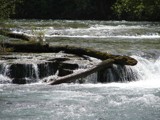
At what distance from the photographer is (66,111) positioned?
15.5 metres

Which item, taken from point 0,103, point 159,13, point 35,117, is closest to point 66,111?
point 35,117

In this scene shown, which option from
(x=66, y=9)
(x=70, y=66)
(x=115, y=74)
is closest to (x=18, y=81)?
(x=70, y=66)

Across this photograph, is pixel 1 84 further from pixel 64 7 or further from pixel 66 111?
pixel 64 7

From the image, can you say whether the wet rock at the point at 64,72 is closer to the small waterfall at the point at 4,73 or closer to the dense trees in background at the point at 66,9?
the small waterfall at the point at 4,73

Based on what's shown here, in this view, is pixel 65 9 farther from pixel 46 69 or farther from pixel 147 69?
A: pixel 46 69

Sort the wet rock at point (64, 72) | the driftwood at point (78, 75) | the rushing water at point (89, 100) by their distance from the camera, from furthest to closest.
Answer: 1. the wet rock at point (64, 72)
2. the driftwood at point (78, 75)
3. the rushing water at point (89, 100)

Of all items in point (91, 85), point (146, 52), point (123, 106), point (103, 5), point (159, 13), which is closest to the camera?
point (123, 106)

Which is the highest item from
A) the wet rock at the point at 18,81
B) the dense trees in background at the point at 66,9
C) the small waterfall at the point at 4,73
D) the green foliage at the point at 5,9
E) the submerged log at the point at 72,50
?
the green foliage at the point at 5,9

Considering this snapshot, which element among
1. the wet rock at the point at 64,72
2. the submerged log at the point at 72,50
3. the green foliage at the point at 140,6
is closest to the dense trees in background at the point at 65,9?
the green foliage at the point at 140,6

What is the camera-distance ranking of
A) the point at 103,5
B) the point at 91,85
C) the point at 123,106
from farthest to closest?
the point at 103,5 → the point at 91,85 → the point at 123,106

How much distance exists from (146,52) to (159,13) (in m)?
34.4

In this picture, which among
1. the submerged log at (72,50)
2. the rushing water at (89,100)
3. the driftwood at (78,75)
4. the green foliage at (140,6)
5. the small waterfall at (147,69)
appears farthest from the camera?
the green foliage at (140,6)

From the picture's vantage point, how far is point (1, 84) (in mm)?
20938

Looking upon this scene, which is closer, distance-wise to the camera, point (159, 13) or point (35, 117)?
point (35, 117)
